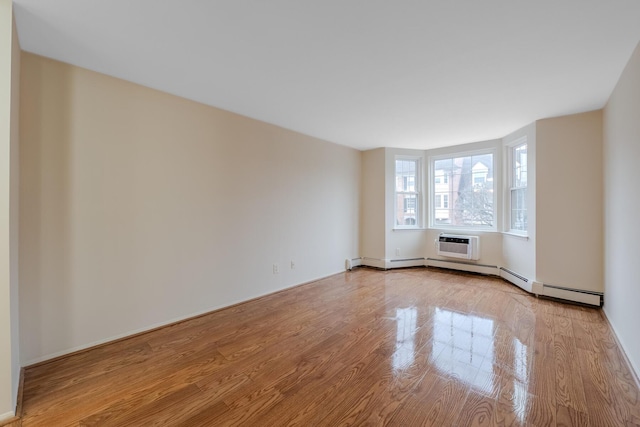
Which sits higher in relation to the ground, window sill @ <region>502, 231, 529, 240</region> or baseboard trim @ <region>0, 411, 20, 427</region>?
window sill @ <region>502, 231, 529, 240</region>

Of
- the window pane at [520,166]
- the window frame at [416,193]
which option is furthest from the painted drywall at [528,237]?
the window frame at [416,193]

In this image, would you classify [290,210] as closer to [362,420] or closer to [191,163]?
[191,163]

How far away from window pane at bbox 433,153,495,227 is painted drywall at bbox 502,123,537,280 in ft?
1.71

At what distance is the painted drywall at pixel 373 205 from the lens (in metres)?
5.07

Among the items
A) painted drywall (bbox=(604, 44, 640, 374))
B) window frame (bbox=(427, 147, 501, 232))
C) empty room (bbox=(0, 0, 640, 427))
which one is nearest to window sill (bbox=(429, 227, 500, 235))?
window frame (bbox=(427, 147, 501, 232))

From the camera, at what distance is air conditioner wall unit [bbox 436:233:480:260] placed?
464 cm

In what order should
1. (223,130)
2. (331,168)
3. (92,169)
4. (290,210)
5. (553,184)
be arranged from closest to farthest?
(92,169)
(223,130)
(553,184)
(290,210)
(331,168)

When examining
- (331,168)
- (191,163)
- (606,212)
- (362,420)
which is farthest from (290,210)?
(606,212)

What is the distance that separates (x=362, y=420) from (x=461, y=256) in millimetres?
3982

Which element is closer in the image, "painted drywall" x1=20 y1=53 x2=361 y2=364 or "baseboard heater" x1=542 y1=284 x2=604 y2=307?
"painted drywall" x1=20 y1=53 x2=361 y2=364

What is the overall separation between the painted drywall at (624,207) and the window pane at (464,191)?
173 centimetres

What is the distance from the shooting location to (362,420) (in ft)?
4.87

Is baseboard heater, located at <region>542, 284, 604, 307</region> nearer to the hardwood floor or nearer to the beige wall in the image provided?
the hardwood floor

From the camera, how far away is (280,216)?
379 centimetres
